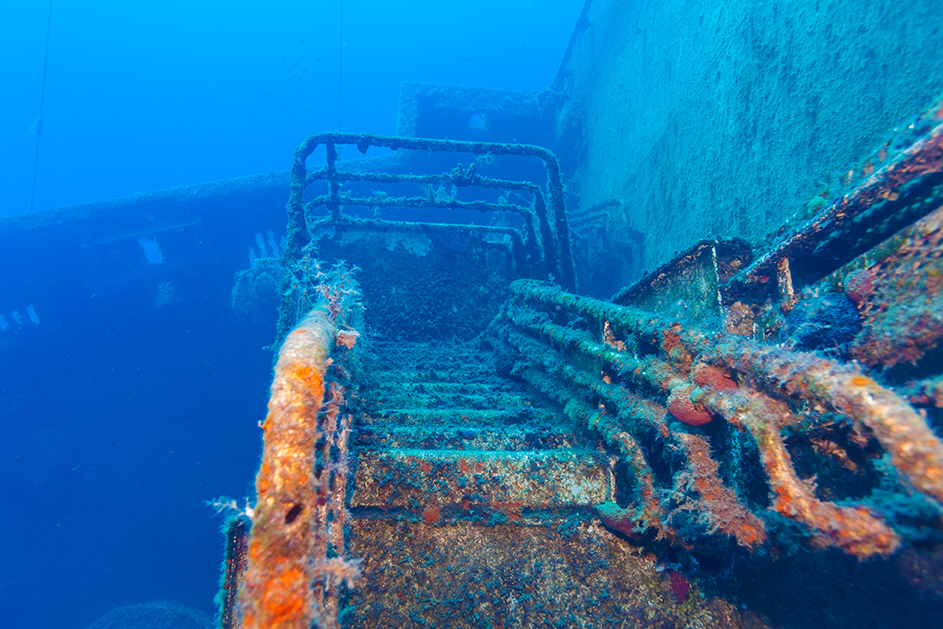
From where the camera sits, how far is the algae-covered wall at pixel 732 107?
2549mm

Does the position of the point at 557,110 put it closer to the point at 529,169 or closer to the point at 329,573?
the point at 529,169

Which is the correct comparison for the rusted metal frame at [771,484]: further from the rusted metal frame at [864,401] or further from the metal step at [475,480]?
the metal step at [475,480]

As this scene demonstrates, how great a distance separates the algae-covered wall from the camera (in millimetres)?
2549

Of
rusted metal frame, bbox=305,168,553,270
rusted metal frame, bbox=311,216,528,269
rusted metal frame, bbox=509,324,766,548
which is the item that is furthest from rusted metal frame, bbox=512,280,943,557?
rusted metal frame, bbox=311,216,528,269

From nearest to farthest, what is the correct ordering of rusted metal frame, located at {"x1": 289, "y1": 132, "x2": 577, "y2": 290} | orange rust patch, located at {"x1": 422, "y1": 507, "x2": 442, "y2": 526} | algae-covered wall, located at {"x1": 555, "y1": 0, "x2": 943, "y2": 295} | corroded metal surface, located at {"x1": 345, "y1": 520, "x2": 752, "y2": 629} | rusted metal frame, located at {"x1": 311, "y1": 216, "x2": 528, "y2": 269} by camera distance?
corroded metal surface, located at {"x1": 345, "y1": 520, "x2": 752, "y2": 629}
orange rust patch, located at {"x1": 422, "y1": 507, "x2": 442, "y2": 526}
algae-covered wall, located at {"x1": 555, "y1": 0, "x2": 943, "y2": 295}
rusted metal frame, located at {"x1": 289, "y1": 132, "x2": 577, "y2": 290}
rusted metal frame, located at {"x1": 311, "y1": 216, "x2": 528, "y2": 269}

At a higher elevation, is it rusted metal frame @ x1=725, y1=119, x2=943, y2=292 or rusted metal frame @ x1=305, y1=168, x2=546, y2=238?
rusted metal frame @ x1=305, y1=168, x2=546, y2=238

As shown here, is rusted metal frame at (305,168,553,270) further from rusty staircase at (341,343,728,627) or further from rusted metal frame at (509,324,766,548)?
rusty staircase at (341,343,728,627)

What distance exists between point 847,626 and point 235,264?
444 inches

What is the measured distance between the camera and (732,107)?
4273 millimetres

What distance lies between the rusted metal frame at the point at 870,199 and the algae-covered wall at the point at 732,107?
0.50m

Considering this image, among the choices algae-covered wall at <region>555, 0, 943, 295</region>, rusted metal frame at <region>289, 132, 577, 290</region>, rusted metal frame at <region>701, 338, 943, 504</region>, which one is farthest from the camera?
rusted metal frame at <region>289, 132, 577, 290</region>

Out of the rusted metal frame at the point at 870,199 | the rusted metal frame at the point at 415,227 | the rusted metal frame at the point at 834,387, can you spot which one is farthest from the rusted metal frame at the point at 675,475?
the rusted metal frame at the point at 415,227

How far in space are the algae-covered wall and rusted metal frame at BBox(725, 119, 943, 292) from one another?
1.65 ft

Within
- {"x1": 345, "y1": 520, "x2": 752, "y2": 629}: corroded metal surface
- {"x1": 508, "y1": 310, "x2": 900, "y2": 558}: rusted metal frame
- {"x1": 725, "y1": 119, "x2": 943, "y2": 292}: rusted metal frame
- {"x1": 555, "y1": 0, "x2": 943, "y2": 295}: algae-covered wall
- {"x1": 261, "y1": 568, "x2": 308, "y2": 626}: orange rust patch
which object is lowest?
{"x1": 345, "y1": 520, "x2": 752, "y2": 629}: corroded metal surface
